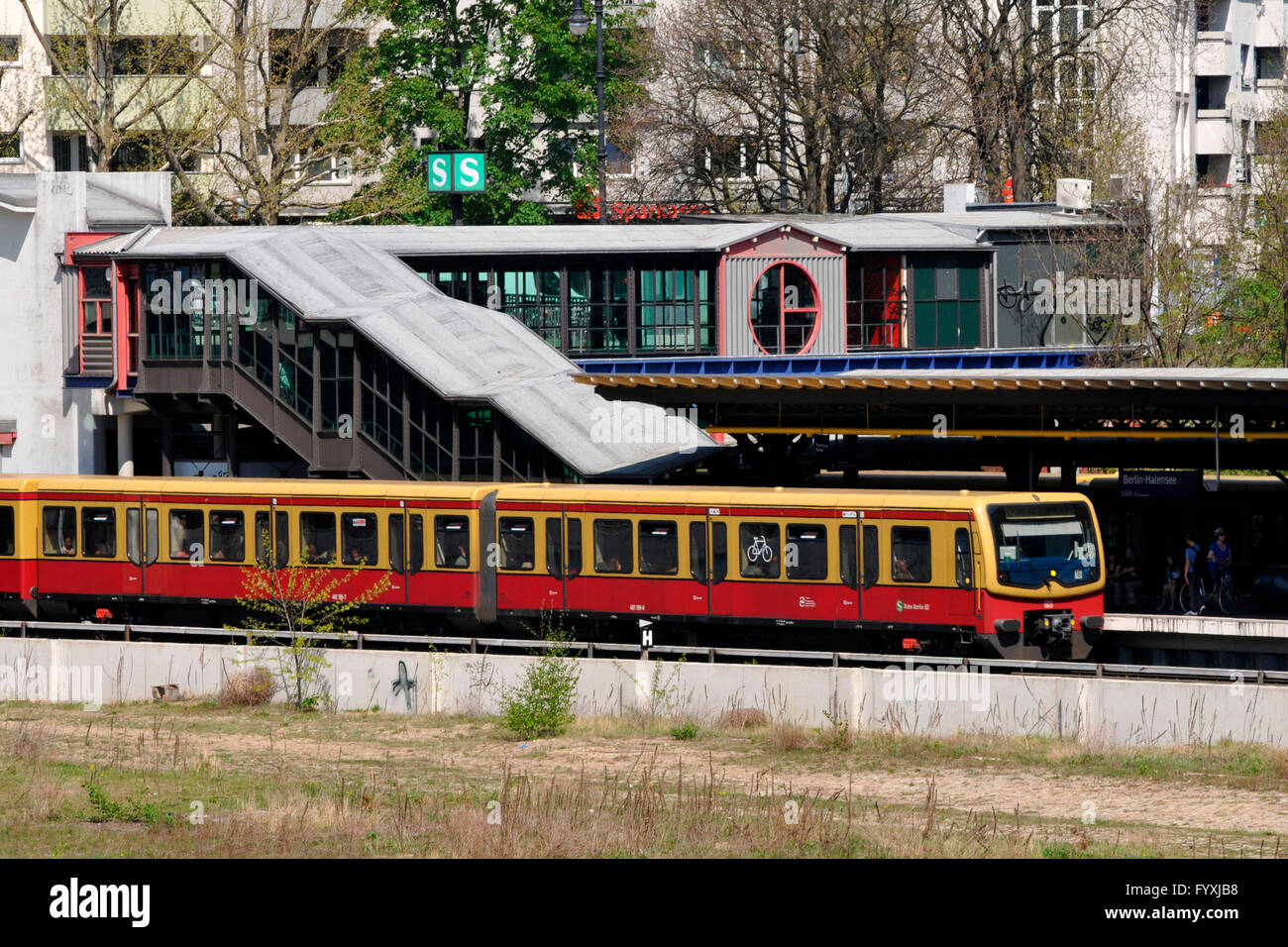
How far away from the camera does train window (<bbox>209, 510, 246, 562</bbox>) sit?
33594 millimetres

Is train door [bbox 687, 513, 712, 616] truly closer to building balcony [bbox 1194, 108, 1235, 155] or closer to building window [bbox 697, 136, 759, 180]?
building window [bbox 697, 136, 759, 180]

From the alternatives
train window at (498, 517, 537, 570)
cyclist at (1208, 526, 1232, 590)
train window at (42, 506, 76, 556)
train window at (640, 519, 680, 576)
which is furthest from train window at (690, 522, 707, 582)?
train window at (42, 506, 76, 556)

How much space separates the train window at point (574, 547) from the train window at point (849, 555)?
14.9 feet

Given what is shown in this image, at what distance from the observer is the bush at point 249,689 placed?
30.3m

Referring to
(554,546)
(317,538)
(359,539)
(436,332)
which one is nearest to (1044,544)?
(554,546)

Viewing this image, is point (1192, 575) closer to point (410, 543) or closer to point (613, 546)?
point (613, 546)

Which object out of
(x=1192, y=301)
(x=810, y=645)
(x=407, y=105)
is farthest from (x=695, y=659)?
(x=407, y=105)

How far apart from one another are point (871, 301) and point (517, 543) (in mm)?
18694

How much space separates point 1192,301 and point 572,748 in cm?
3012

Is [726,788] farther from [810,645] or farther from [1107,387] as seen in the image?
[1107,387]

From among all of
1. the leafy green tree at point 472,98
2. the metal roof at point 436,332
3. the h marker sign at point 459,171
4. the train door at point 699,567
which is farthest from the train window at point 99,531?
the leafy green tree at point 472,98

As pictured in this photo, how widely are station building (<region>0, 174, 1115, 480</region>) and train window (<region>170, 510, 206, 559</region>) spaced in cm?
638

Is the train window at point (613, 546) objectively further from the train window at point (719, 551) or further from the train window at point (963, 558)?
the train window at point (963, 558)

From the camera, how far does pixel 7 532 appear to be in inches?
1400
